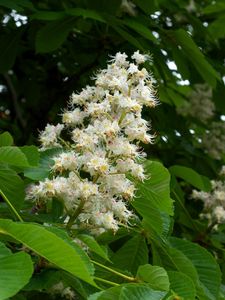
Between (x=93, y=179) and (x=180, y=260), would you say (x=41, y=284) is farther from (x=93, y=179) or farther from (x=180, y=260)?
(x=180, y=260)

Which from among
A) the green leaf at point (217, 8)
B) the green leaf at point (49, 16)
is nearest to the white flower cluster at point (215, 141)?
the green leaf at point (217, 8)

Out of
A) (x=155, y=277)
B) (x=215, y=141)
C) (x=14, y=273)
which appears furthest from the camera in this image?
(x=215, y=141)

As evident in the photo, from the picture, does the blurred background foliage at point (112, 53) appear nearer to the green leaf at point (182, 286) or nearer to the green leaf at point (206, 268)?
the green leaf at point (206, 268)

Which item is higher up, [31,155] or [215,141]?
[31,155]

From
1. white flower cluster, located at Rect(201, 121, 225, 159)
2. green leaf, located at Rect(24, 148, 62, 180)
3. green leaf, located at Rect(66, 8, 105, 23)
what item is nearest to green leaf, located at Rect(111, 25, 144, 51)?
green leaf, located at Rect(66, 8, 105, 23)

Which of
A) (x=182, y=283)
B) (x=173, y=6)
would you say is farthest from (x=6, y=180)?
(x=173, y=6)

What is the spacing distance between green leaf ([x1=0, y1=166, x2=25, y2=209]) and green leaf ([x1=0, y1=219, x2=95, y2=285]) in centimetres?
45

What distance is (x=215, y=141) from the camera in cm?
418

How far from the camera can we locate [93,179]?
1.62 meters

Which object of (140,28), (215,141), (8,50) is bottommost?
(215,141)

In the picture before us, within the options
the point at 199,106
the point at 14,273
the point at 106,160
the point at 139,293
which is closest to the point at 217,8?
the point at 199,106

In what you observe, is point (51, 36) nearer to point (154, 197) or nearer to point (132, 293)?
point (154, 197)

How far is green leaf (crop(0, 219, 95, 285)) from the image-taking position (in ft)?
3.82

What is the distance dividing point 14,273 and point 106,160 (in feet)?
1.65
